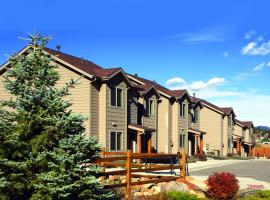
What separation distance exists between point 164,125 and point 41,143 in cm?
3078

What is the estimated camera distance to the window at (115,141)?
30006 millimetres

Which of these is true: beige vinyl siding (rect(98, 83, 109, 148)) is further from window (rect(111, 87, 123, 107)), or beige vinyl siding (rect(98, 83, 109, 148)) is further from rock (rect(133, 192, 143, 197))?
rock (rect(133, 192, 143, 197))

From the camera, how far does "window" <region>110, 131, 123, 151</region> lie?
30.0m

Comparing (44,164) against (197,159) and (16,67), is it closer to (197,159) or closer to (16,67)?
(16,67)

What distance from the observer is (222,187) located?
13.0 m

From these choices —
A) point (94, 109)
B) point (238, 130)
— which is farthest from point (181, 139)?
point (238, 130)

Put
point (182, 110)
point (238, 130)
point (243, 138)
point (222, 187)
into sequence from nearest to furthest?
point (222, 187)
point (182, 110)
point (243, 138)
point (238, 130)

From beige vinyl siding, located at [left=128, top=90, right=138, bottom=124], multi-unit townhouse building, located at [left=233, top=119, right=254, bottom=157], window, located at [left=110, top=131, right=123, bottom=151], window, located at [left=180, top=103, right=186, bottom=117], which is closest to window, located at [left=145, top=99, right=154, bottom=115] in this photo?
beige vinyl siding, located at [left=128, top=90, right=138, bottom=124]

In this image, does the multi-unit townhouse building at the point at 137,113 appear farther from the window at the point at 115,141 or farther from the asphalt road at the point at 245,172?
the asphalt road at the point at 245,172

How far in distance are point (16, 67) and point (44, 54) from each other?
0.72m

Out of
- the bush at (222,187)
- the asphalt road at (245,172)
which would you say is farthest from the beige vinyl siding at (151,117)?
the bush at (222,187)

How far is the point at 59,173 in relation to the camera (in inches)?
372

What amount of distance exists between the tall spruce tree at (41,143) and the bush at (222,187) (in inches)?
161

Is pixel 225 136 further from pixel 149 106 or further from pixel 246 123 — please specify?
pixel 149 106
